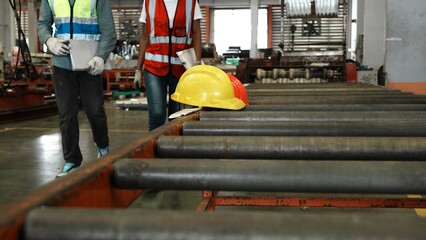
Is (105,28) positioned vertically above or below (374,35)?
below

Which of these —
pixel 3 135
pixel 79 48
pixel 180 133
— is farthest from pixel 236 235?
pixel 3 135

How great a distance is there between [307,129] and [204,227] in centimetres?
112

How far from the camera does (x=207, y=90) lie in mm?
2721

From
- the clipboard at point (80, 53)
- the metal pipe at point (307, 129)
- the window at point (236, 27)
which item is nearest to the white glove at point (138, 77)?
the clipboard at point (80, 53)

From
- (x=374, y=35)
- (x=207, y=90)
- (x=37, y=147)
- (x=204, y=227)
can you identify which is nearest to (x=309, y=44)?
(x=374, y=35)

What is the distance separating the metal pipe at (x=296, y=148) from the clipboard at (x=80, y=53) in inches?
85.8

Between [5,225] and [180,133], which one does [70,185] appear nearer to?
[5,225]

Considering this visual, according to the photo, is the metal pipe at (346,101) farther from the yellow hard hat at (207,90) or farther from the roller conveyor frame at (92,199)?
the roller conveyor frame at (92,199)

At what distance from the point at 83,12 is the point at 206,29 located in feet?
59.9

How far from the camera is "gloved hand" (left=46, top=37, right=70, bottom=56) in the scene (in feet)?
11.0

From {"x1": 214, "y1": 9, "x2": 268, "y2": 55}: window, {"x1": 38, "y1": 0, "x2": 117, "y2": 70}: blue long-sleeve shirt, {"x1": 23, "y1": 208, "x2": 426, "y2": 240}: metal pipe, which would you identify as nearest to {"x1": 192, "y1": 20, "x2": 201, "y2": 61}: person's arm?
{"x1": 38, "y1": 0, "x2": 117, "y2": 70}: blue long-sleeve shirt

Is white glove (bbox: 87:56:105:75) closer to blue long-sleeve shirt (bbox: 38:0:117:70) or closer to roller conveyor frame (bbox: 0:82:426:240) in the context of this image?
blue long-sleeve shirt (bbox: 38:0:117:70)

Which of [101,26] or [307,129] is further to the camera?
[101,26]

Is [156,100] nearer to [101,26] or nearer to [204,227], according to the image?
[101,26]
